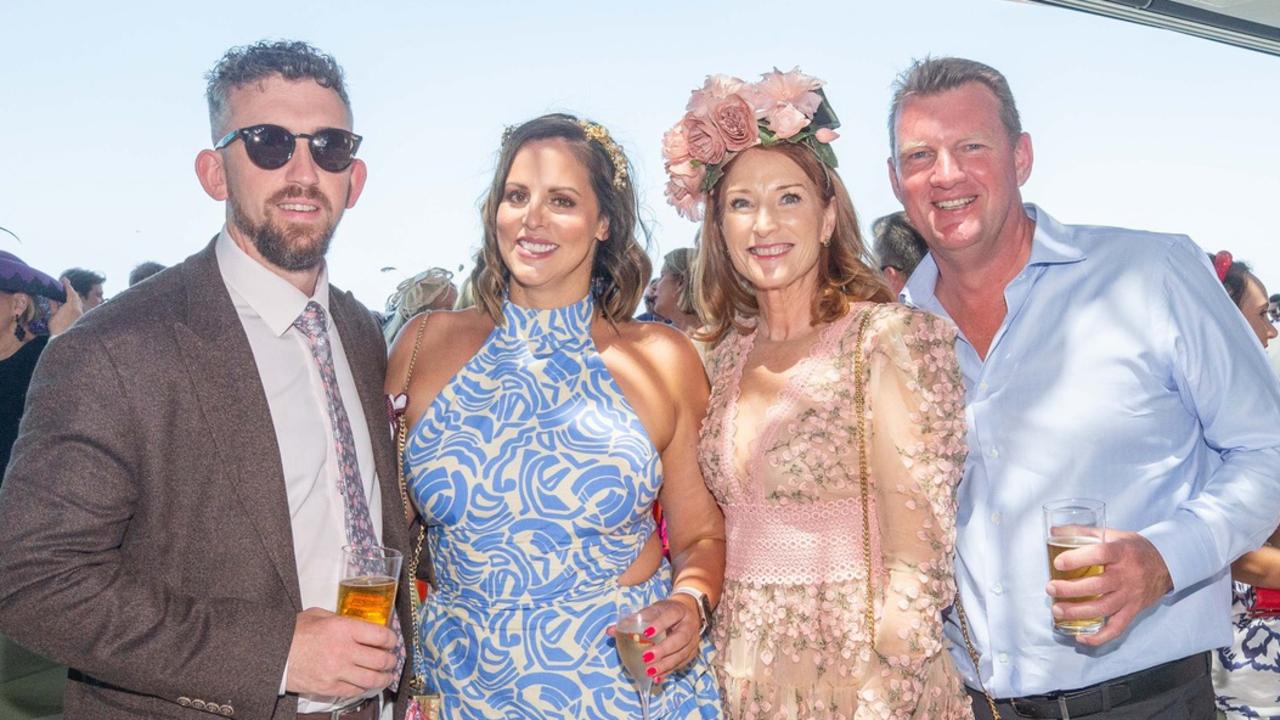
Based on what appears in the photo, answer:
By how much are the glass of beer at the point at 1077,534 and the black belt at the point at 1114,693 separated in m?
0.39

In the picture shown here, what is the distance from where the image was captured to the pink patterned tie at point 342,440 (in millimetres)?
2244

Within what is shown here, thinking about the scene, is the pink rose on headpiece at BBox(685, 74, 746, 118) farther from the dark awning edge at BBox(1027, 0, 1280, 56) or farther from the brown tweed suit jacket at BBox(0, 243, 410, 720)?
the dark awning edge at BBox(1027, 0, 1280, 56)

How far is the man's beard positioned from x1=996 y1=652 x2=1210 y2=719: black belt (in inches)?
73.0

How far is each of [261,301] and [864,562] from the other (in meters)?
1.39

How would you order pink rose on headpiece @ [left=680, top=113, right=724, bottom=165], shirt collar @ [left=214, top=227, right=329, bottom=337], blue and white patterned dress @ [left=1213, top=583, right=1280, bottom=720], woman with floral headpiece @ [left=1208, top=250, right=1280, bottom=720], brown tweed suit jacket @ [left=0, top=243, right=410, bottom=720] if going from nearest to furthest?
brown tweed suit jacket @ [left=0, top=243, right=410, bottom=720]
shirt collar @ [left=214, top=227, right=329, bottom=337]
pink rose on headpiece @ [left=680, top=113, right=724, bottom=165]
woman with floral headpiece @ [left=1208, top=250, right=1280, bottom=720]
blue and white patterned dress @ [left=1213, top=583, right=1280, bottom=720]

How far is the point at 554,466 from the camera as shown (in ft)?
8.71

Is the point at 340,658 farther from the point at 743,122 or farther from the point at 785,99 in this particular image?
the point at 785,99

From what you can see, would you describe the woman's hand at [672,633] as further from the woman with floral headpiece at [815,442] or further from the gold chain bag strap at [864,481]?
the gold chain bag strap at [864,481]

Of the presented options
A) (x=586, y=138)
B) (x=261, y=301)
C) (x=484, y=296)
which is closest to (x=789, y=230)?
(x=586, y=138)

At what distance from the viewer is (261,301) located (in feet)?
7.47

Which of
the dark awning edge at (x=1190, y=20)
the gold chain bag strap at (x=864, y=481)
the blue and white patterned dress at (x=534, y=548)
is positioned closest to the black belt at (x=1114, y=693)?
the gold chain bag strap at (x=864, y=481)

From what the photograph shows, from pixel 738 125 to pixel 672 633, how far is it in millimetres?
1215

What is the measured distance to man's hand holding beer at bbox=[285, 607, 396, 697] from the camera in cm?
194

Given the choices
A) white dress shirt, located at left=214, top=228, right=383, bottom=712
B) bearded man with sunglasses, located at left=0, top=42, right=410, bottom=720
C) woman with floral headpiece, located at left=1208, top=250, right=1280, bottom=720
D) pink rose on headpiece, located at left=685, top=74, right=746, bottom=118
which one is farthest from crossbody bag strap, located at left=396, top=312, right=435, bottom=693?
woman with floral headpiece, located at left=1208, top=250, right=1280, bottom=720
